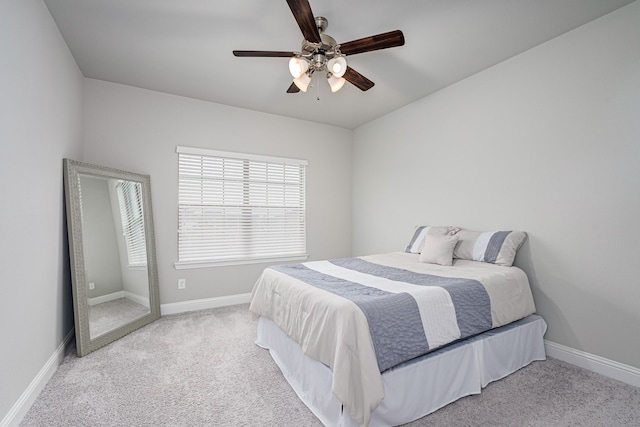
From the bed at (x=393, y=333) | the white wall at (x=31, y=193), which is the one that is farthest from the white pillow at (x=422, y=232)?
the white wall at (x=31, y=193)

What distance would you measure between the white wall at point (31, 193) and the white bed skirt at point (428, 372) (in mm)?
1550

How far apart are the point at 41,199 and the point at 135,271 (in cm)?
123

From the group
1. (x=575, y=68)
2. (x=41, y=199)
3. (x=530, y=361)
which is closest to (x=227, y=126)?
(x=41, y=199)

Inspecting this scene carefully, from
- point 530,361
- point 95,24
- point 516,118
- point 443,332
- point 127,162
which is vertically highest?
point 95,24

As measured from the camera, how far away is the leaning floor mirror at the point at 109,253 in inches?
94.5

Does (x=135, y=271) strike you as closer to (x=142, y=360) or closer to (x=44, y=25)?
(x=142, y=360)

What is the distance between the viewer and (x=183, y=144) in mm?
3492

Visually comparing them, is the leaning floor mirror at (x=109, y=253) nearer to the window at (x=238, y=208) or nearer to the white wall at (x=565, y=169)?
the window at (x=238, y=208)

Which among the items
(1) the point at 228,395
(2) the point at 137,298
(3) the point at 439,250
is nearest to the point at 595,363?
(3) the point at 439,250

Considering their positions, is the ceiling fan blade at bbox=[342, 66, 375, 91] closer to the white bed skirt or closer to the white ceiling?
the white ceiling

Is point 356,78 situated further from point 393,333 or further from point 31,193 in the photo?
point 31,193

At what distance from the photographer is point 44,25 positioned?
6.57 ft

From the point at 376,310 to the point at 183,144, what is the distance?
3.09 m

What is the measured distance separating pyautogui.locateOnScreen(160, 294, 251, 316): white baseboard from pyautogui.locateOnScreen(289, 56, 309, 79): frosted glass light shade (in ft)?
9.43
